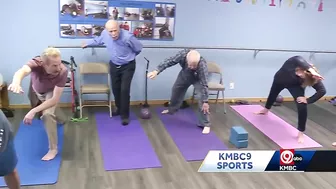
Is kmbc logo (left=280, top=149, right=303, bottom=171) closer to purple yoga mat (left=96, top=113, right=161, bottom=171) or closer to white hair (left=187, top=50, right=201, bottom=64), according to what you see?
purple yoga mat (left=96, top=113, right=161, bottom=171)

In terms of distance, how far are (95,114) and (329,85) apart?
13.8 feet

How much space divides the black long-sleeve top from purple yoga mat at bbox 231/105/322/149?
0.58 metres

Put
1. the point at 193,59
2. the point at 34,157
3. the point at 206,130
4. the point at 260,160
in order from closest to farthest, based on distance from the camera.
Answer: the point at 260,160 → the point at 34,157 → the point at 193,59 → the point at 206,130

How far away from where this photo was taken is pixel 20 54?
504 centimetres

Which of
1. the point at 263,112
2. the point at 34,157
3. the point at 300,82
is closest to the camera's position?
the point at 34,157

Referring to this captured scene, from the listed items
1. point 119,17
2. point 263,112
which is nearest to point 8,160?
point 119,17

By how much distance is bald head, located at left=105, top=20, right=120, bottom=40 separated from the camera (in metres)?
4.52

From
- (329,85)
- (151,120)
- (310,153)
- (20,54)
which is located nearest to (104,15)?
(20,54)

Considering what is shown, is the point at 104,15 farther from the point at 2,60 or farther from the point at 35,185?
the point at 35,185

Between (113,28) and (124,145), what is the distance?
4.87 ft

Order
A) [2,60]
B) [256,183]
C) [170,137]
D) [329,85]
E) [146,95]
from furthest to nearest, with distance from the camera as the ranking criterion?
1. [329,85]
2. [146,95]
3. [2,60]
4. [170,137]
5. [256,183]

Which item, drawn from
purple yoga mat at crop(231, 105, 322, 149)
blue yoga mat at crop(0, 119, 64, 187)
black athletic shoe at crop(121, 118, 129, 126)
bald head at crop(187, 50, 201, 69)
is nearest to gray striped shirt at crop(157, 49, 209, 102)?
bald head at crop(187, 50, 201, 69)

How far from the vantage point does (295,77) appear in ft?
14.9

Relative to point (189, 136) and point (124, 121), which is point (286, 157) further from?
point (124, 121)
